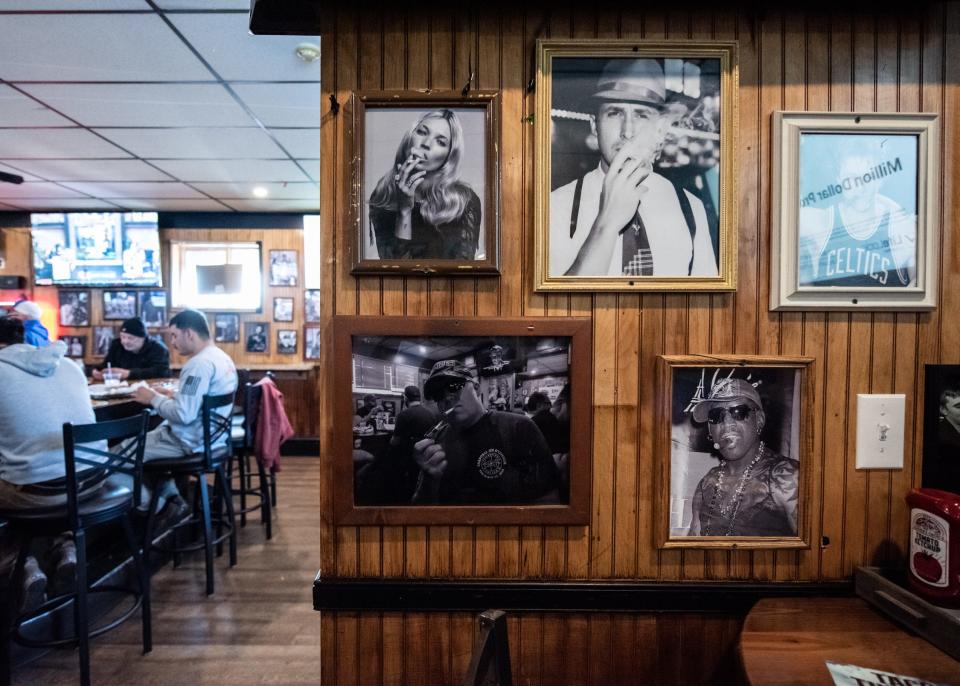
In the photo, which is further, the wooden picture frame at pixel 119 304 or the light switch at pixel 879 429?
the wooden picture frame at pixel 119 304

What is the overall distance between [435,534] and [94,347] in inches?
281

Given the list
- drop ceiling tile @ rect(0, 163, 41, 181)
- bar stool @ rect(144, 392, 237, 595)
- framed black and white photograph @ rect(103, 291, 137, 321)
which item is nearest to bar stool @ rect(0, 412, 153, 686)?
bar stool @ rect(144, 392, 237, 595)

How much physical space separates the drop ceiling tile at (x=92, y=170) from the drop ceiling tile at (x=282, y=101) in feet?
5.88

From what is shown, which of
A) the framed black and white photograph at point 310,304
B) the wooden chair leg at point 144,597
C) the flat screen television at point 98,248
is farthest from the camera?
the framed black and white photograph at point 310,304

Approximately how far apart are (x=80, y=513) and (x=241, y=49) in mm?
2343

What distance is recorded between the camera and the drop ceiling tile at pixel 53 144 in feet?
12.6

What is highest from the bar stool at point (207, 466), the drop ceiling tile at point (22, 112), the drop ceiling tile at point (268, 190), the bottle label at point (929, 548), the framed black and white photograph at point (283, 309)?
the drop ceiling tile at point (22, 112)

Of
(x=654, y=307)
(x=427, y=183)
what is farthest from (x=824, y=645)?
(x=427, y=183)

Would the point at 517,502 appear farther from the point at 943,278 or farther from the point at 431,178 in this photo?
the point at 943,278

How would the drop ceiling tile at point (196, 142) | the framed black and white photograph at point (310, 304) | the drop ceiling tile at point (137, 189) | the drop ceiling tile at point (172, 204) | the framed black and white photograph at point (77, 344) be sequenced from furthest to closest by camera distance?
the framed black and white photograph at point (77, 344) → the framed black and white photograph at point (310, 304) → the drop ceiling tile at point (172, 204) → the drop ceiling tile at point (137, 189) → the drop ceiling tile at point (196, 142)

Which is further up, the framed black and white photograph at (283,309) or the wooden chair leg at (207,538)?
the framed black and white photograph at (283,309)

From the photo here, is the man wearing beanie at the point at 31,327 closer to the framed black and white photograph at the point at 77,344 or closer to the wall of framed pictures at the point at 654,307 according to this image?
the wall of framed pictures at the point at 654,307

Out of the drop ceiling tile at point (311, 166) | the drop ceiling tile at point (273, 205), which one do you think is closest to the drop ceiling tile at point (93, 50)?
the drop ceiling tile at point (311, 166)

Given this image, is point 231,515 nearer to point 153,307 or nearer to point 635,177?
point 635,177
